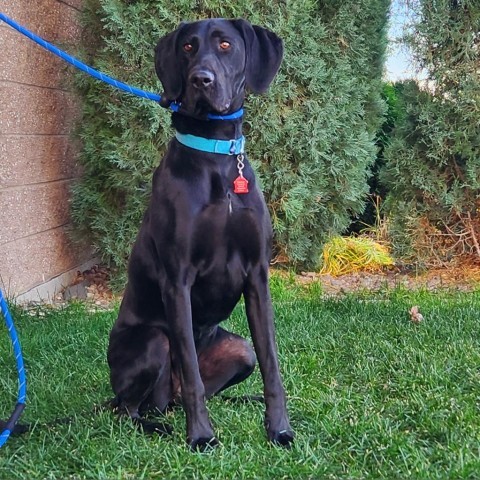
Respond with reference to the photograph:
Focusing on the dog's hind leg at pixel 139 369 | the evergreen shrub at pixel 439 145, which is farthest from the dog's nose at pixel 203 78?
the evergreen shrub at pixel 439 145

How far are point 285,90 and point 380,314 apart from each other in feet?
6.72

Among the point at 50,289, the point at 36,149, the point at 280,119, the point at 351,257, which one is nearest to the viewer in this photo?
the point at 36,149

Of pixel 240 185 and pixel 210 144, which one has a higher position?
pixel 210 144

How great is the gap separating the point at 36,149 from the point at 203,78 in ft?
9.65

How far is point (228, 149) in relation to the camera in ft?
8.52

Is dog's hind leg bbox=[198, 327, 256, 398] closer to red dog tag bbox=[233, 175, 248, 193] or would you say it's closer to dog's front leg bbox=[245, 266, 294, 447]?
dog's front leg bbox=[245, 266, 294, 447]

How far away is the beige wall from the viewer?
471cm

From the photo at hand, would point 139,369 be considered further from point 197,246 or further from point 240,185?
point 240,185

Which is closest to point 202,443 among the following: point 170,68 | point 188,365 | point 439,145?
point 188,365

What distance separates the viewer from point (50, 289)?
5.34m

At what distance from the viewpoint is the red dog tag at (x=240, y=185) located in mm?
2553

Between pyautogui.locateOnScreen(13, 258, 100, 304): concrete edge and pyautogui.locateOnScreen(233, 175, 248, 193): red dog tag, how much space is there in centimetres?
268

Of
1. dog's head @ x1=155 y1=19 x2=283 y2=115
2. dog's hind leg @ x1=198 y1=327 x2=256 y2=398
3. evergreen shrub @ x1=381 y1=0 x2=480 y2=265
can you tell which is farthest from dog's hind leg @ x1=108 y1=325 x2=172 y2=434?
evergreen shrub @ x1=381 y1=0 x2=480 y2=265

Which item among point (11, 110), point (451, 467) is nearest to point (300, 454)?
point (451, 467)
